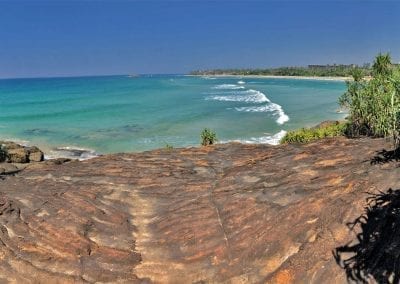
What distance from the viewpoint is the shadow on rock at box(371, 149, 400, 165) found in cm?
945

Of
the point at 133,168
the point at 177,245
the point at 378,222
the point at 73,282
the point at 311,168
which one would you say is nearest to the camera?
the point at 378,222

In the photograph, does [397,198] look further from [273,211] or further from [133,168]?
[133,168]

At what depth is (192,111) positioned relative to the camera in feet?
215

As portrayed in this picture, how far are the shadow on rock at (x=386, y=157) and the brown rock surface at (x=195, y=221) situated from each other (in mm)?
188

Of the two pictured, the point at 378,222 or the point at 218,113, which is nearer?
the point at 378,222

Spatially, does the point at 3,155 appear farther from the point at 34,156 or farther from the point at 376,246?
the point at 376,246

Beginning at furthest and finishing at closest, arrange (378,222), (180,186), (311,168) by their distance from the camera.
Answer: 1. (180,186)
2. (311,168)
3. (378,222)

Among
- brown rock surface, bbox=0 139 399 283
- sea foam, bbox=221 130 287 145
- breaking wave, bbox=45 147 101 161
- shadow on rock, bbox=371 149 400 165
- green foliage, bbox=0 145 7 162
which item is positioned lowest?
breaking wave, bbox=45 147 101 161

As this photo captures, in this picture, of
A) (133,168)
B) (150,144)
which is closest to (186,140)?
(150,144)

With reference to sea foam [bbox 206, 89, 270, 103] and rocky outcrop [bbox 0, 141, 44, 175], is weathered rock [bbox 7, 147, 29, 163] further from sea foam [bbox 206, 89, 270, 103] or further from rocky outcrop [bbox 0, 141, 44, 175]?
sea foam [bbox 206, 89, 270, 103]

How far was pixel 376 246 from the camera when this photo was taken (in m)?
6.89

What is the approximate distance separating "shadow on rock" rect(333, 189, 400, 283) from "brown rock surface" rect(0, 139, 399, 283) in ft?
0.50

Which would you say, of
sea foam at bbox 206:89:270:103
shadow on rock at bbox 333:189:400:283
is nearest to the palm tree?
shadow on rock at bbox 333:189:400:283

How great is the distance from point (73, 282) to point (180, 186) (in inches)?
159
